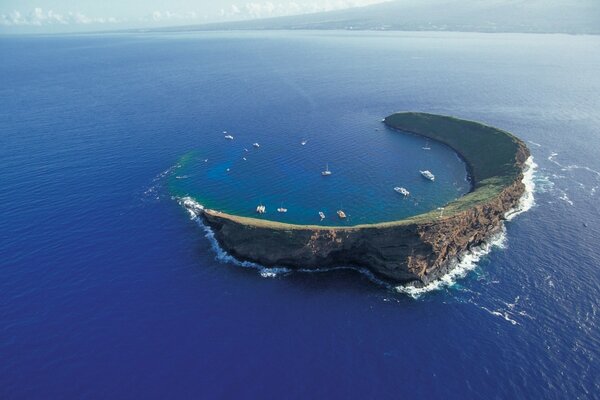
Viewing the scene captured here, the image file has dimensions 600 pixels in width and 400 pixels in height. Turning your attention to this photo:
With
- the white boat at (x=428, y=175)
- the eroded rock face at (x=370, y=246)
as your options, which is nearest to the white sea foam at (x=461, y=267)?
the eroded rock face at (x=370, y=246)

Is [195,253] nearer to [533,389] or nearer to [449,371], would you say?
[449,371]

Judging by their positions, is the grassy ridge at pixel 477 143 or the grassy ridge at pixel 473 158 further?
the grassy ridge at pixel 477 143

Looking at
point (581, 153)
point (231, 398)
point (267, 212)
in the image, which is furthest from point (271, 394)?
point (581, 153)

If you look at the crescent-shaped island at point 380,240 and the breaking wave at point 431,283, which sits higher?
the crescent-shaped island at point 380,240

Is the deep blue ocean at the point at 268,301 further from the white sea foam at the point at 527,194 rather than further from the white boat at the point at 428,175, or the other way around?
the white boat at the point at 428,175

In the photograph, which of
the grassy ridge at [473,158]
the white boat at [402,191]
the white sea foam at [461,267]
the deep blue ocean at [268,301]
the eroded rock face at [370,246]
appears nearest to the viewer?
the deep blue ocean at [268,301]

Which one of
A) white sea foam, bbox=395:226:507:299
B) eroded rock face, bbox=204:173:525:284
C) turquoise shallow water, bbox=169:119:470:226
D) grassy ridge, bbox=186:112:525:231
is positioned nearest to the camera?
white sea foam, bbox=395:226:507:299

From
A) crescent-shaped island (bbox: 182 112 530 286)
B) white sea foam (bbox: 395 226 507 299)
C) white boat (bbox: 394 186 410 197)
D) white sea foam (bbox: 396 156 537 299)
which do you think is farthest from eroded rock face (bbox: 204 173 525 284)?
white boat (bbox: 394 186 410 197)

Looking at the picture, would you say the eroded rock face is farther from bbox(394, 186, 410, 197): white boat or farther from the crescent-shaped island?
bbox(394, 186, 410, 197): white boat

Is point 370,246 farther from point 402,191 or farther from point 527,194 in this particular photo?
point 527,194

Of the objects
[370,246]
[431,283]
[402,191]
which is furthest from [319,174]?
[431,283]
